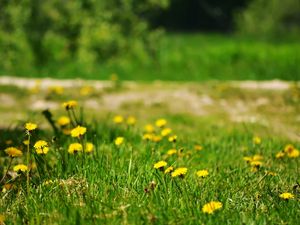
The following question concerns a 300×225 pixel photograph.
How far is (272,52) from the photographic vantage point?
14.2 meters

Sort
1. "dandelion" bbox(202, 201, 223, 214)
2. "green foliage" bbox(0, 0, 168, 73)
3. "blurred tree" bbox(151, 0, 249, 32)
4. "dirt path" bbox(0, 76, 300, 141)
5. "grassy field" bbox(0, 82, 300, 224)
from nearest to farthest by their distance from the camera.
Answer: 1. "dandelion" bbox(202, 201, 223, 214)
2. "grassy field" bbox(0, 82, 300, 224)
3. "dirt path" bbox(0, 76, 300, 141)
4. "green foliage" bbox(0, 0, 168, 73)
5. "blurred tree" bbox(151, 0, 249, 32)

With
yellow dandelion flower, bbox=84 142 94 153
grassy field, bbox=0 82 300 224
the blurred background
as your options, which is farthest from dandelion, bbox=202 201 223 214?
the blurred background

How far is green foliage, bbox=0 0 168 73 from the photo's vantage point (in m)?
14.5

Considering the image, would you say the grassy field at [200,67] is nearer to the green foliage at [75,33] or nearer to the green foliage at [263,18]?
the green foliage at [75,33]

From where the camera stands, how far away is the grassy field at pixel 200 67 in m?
13.6

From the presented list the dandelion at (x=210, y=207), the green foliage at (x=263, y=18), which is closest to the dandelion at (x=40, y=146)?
the dandelion at (x=210, y=207)

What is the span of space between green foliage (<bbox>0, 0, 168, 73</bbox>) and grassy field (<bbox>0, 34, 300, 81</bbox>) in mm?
308

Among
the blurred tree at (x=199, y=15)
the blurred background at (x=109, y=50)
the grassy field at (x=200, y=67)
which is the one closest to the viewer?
the grassy field at (x=200, y=67)

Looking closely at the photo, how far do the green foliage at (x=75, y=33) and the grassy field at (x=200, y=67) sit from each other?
1.01ft

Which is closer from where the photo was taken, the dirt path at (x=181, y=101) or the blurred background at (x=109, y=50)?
the dirt path at (x=181, y=101)

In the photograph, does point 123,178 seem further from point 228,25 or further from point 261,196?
point 228,25

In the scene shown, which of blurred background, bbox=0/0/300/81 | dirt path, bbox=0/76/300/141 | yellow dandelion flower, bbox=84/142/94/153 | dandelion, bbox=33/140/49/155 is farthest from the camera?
blurred background, bbox=0/0/300/81

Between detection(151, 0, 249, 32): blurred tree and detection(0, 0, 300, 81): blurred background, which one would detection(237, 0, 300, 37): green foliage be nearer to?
detection(151, 0, 249, 32): blurred tree

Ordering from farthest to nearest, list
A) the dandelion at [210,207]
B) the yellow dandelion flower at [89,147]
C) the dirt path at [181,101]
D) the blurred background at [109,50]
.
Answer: the blurred background at [109,50], the dirt path at [181,101], the yellow dandelion flower at [89,147], the dandelion at [210,207]
